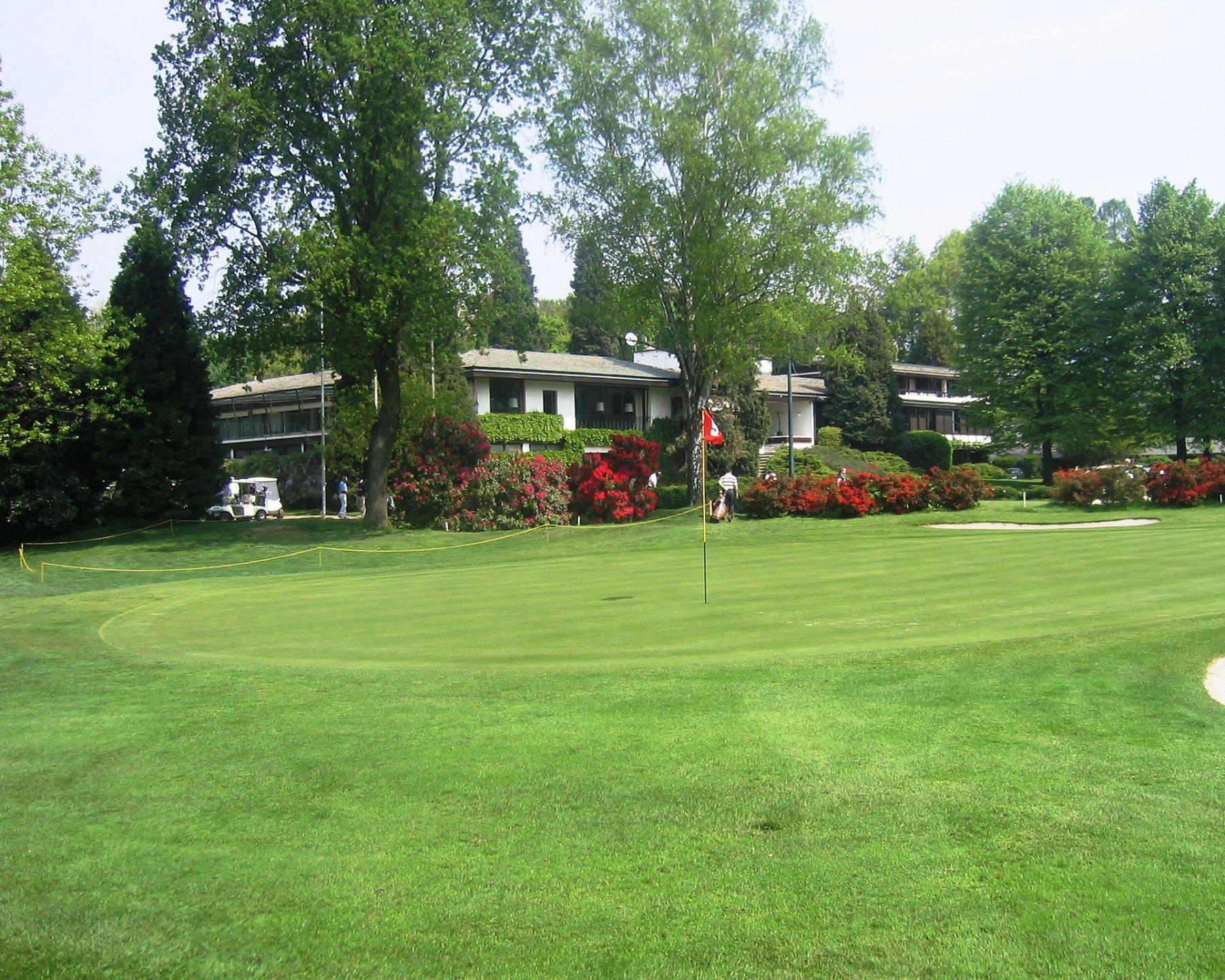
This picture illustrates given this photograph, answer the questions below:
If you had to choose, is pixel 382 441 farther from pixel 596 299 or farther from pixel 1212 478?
pixel 1212 478

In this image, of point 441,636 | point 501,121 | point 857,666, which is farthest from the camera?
point 501,121

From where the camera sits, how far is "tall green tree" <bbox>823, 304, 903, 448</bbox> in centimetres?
7506

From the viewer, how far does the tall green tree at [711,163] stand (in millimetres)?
40844

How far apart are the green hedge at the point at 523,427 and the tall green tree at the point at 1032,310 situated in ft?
76.2

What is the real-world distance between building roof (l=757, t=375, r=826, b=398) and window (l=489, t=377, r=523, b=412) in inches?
682

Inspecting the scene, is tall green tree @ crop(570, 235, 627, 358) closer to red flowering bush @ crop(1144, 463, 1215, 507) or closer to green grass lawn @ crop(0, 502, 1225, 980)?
red flowering bush @ crop(1144, 463, 1215, 507)

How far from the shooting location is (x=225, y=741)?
846cm

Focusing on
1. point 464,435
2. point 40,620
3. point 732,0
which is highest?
point 732,0

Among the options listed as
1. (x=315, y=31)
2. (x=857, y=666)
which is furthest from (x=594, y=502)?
(x=857, y=666)

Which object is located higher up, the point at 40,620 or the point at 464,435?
the point at 464,435

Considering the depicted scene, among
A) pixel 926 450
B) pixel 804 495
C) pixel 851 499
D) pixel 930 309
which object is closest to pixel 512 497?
pixel 804 495

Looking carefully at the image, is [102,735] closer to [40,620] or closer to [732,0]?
[40,620]

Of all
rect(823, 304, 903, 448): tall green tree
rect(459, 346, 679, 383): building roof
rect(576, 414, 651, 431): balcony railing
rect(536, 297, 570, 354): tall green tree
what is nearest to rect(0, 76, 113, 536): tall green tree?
rect(459, 346, 679, 383): building roof

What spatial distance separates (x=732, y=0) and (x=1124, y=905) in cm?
4249
